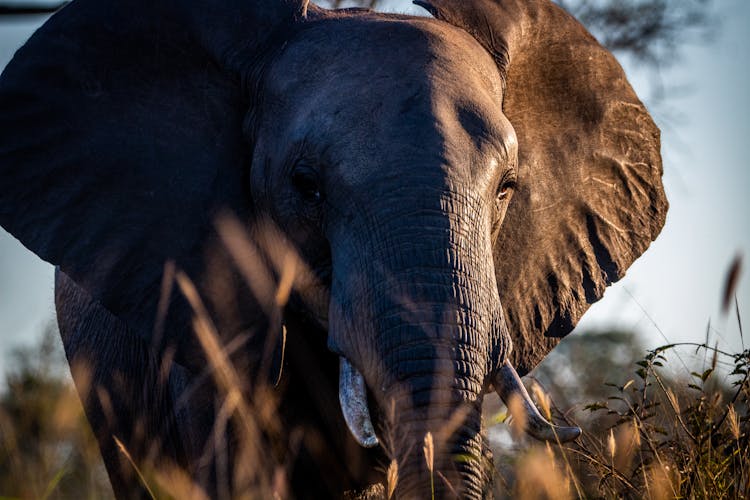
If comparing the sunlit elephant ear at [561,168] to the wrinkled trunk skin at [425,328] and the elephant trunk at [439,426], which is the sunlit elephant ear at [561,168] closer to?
the wrinkled trunk skin at [425,328]

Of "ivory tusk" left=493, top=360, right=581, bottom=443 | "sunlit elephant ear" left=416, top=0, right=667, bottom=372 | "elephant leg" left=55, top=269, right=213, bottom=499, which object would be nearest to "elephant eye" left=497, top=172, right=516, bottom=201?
"sunlit elephant ear" left=416, top=0, right=667, bottom=372

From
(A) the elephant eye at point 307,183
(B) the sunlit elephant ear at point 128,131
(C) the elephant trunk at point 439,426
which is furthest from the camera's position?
(B) the sunlit elephant ear at point 128,131

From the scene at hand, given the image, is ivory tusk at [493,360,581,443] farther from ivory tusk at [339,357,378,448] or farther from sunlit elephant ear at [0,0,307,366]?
sunlit elephant ear at [0,0,307,366]

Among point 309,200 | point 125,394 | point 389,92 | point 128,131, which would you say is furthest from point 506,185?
point 125,394

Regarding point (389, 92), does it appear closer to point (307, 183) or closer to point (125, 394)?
point (307, 183)

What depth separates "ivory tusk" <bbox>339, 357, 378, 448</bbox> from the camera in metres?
3.34

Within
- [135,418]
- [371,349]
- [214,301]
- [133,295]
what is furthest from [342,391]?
[135,418]

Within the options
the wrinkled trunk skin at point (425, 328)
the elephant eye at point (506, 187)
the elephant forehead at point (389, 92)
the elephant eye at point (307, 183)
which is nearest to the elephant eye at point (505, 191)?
the elephant eye at point (506, 187)

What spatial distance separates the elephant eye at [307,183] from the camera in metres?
3.85

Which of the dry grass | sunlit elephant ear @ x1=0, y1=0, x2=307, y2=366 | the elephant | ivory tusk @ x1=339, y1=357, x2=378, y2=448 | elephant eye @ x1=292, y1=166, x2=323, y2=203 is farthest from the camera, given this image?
sunlit elephant ear @ x1=0, y1=0, x2=307, y2=366

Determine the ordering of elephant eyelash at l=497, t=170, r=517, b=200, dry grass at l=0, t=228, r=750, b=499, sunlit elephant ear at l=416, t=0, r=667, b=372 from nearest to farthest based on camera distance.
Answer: dry grass at l=0, t=228, r=750, b=499 → elephant eyelash at l=497, t=170, r=517, b=200 → sunlit elephant ear at l=416, t=0, r=667, b=372

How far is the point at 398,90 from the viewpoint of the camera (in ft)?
12.5

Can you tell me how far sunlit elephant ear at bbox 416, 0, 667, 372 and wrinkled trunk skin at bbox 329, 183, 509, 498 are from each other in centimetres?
120

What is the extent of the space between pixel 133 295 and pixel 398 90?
1306mm
